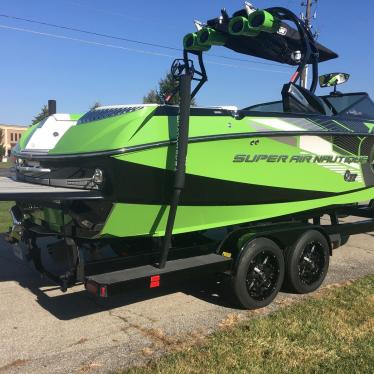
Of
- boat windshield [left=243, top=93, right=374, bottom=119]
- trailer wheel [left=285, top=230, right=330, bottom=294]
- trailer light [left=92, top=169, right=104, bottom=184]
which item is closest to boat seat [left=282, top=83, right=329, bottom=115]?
boat windshield [left=243, top=93, right=374, bottom=119]

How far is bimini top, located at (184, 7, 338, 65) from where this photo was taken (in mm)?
5102

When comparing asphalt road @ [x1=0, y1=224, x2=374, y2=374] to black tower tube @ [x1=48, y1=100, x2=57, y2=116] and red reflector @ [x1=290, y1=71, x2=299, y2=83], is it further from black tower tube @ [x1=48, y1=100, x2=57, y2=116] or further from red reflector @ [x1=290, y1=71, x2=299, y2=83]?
red reflector @ [x1=290, y1=71, x2=299, y2=83]

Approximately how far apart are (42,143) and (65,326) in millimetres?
1855

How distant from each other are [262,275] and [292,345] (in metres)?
1.14

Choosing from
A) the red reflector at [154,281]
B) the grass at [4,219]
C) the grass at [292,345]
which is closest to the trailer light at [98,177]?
the red reflector at [154,281]

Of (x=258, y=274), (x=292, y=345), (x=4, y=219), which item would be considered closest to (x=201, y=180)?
(x=258, y=274)

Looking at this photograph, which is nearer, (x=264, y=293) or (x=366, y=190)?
(x=264, y=293)

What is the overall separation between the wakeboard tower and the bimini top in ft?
0.05

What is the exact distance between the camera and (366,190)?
6301 mm

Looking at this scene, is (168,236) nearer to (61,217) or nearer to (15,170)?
(61,217)

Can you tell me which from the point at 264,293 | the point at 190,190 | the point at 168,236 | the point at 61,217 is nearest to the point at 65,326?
the point at 61,217

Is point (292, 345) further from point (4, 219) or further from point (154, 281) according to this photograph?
point (4, 219)

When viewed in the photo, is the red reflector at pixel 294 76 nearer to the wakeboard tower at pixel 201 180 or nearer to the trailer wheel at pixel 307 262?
the wakeboard tower at pixel 201 180

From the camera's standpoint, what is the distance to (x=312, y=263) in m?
5.59
